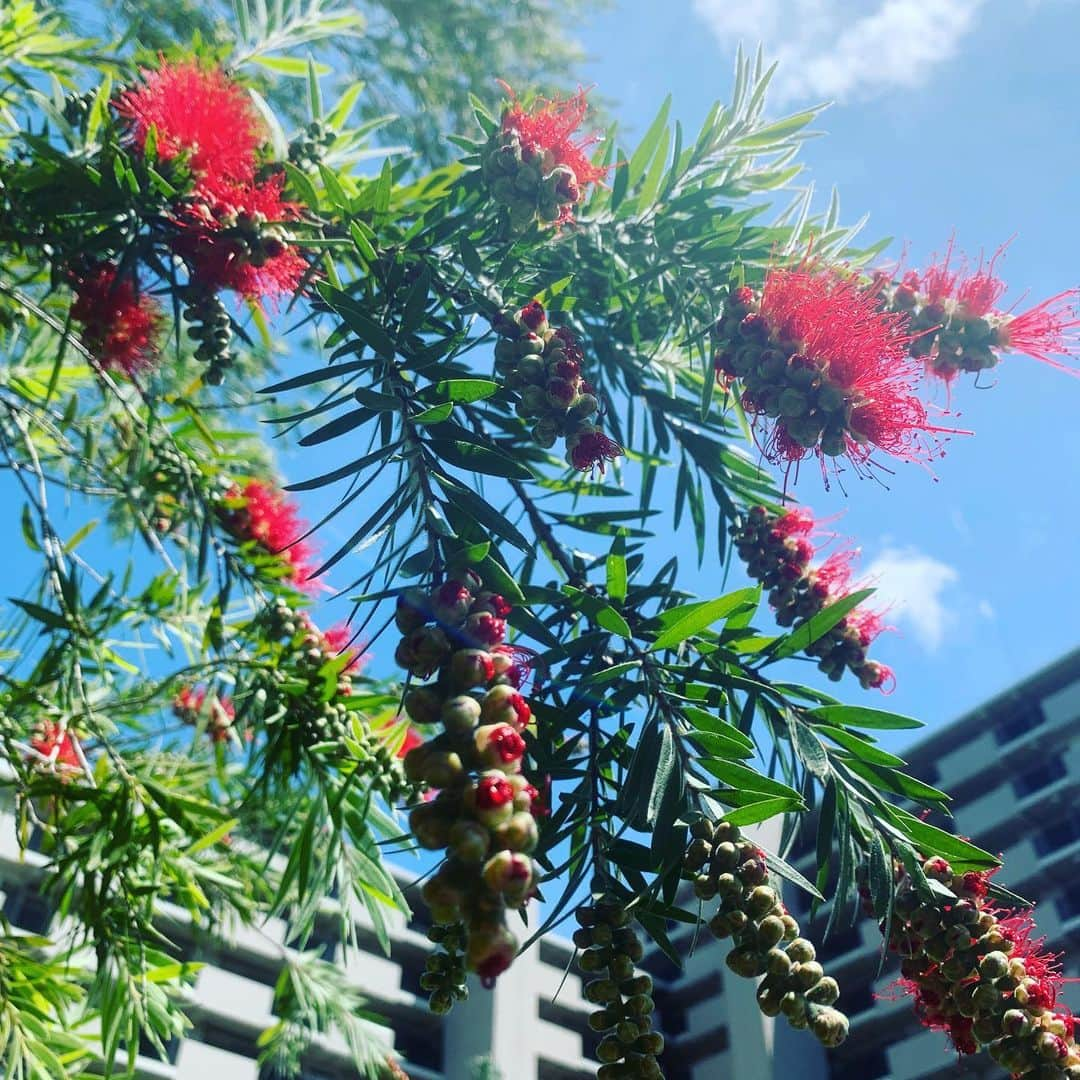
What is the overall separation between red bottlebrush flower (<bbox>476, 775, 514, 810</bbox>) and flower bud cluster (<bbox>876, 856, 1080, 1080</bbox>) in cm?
A: 51

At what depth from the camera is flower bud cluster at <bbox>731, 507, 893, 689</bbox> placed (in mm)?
1453

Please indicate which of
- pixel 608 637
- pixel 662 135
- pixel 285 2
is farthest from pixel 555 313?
pixel 285 2

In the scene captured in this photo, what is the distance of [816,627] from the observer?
1.28m

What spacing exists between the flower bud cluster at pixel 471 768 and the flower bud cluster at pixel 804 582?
0.70 m

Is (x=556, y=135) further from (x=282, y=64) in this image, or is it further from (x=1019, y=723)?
(x=1019, y=723)

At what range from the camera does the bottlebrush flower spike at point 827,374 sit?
1.22 metres

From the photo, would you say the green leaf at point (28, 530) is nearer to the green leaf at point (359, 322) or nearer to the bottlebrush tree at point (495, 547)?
the bottlebrush tree at point (495, 547)

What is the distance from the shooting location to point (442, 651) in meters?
0.86

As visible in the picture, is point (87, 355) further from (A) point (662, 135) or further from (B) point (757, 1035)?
(B) point (757, 1035)

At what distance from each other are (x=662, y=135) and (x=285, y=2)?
1298 mm

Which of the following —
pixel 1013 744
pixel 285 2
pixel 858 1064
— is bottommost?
pixel 285 2

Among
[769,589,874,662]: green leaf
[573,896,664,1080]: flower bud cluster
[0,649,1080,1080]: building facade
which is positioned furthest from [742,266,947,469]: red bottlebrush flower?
[0,649,1080,1080]: building facade

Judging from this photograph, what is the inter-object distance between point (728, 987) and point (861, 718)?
20.8m

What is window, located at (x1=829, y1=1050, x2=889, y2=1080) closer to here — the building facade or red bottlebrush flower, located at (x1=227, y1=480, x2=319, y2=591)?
the building facade
